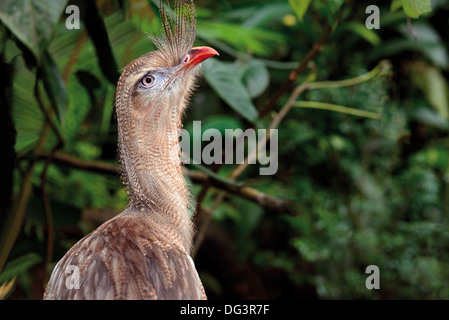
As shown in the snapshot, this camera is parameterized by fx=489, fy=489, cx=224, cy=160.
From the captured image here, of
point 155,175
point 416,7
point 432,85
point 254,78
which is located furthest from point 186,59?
point 432,85

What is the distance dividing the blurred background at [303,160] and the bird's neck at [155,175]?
576mm

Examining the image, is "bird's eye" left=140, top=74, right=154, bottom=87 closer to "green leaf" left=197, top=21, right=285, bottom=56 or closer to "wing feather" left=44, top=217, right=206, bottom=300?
"wing feather" left=44, top=217, right=206, bottom=300

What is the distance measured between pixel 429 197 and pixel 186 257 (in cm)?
227

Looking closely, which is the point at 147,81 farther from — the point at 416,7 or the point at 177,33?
the point at 416,7

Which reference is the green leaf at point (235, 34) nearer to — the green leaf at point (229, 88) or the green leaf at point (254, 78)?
the green leaf at point (254, 78)

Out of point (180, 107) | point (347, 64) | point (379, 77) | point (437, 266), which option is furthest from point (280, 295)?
point (180, 107)

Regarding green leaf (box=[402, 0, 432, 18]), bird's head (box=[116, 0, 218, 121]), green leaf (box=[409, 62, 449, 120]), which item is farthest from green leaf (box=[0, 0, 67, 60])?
green leaf (box=[409, 62, 449, 120])

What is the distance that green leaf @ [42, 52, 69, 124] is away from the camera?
123 cm

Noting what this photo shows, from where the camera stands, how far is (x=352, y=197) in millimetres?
3008

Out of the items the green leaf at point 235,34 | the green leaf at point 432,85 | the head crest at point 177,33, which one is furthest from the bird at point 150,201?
the green leaf at point 432,85

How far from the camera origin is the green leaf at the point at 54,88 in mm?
1229

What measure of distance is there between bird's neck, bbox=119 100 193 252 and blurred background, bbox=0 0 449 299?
0.58m
